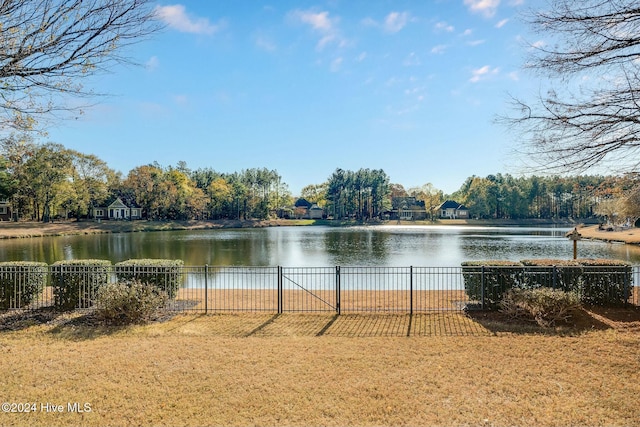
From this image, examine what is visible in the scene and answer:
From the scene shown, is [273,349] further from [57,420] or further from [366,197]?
[366,197]

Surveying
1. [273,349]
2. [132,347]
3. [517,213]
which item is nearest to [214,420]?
[273,349]

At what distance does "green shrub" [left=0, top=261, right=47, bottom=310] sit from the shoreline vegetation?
155 ft

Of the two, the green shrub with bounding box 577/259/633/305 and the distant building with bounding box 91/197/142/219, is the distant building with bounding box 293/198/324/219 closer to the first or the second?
the distant building with bounding box 91/197/142/219

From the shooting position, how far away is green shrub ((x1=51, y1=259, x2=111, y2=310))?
996 centimetres

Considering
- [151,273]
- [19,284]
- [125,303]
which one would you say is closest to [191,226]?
[19,284]

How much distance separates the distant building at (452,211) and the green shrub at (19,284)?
101 m

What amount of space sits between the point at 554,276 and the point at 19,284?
1394 centimetres

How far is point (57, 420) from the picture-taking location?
14.5 feet

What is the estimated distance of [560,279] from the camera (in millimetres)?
10117

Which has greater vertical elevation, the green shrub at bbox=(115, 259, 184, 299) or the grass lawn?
the green shrub at bbox=(115, 259, 184, 299)

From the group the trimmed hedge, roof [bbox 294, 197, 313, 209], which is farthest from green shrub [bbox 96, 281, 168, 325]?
roof [bbox 294, 197, 313, 209]

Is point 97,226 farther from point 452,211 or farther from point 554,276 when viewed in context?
point 452,211

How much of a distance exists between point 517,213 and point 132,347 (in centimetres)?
9763

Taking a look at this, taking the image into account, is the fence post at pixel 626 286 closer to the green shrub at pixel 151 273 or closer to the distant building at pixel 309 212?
the green shrub at pixel 151 273
